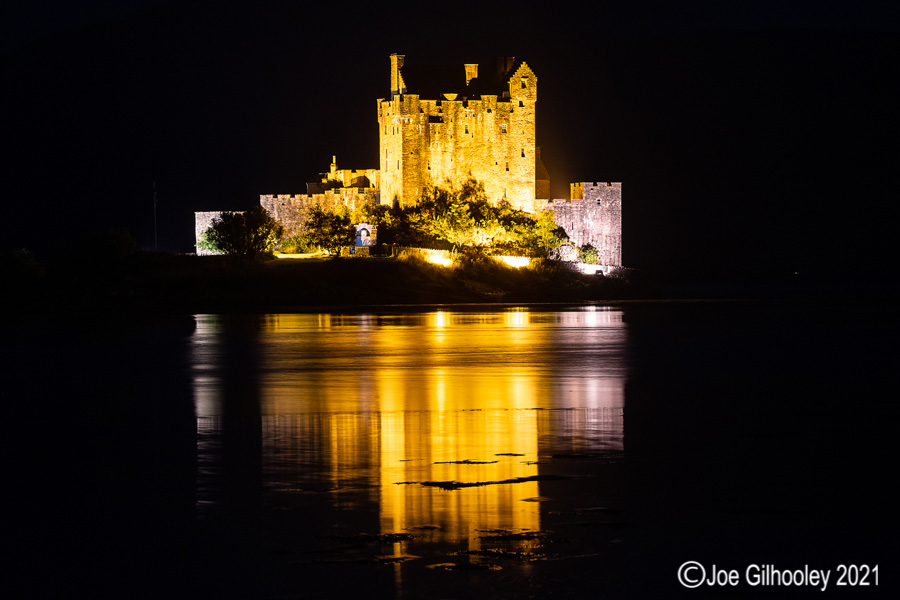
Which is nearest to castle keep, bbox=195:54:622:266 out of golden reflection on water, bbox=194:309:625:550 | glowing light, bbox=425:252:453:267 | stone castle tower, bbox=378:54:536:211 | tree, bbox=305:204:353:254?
stone castle tower, bbox=378:54:536:211

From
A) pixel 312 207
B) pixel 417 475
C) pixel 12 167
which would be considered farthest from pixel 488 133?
pixel 12 167

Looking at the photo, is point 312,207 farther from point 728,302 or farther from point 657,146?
point 657,146

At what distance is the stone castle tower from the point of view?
70000 mm

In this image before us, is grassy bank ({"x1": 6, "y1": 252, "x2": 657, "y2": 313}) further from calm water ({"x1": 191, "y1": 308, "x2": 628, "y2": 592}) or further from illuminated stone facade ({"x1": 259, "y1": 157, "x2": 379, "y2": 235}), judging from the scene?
calm water ({"x1": 191, "y1": 308, "x2": 628, "y2": 592})

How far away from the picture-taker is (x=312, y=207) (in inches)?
2904

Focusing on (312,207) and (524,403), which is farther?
(312,207)

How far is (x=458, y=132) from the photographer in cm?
7050

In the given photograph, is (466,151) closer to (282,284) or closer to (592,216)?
(592,216)

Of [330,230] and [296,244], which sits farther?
[296,244]

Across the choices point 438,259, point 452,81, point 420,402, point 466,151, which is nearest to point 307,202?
point 466,151

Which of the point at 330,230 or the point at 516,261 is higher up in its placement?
the point at 330,230

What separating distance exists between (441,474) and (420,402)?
24.0ft

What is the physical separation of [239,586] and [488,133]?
201ft

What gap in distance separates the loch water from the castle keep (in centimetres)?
3963
